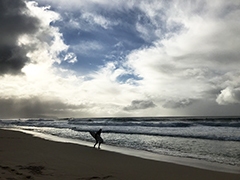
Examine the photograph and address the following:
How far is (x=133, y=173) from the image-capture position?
6.24 meters

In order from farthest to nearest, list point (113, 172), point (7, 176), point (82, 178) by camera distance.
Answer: point (113, 172) → point (82, 178) → point (7, 176)

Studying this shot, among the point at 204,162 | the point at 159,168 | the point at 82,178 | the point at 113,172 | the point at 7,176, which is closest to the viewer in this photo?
the point at 7,176

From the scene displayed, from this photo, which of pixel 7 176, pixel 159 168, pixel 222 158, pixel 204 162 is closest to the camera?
pixel 7 176

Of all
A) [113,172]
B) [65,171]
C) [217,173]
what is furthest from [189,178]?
[65,171]

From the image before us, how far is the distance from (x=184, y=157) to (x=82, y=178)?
19.6 feet

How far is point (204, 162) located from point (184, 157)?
115 cm

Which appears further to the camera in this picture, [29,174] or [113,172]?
[113,172]

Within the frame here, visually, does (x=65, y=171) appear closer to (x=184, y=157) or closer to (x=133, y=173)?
(x=133, y=173)

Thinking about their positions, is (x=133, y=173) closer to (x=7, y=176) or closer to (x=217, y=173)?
(x=217, y=173)

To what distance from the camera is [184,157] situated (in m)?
9.24

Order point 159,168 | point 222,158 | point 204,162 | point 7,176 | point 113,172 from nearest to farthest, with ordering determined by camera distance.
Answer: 1. point 7,176
2. point 113,172
3. point 159,168
4. point 204,162
5. point 222,158

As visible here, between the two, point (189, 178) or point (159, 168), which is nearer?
point (189, 178)

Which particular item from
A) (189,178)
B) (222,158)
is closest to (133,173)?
(189,178)

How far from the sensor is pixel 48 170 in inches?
231
